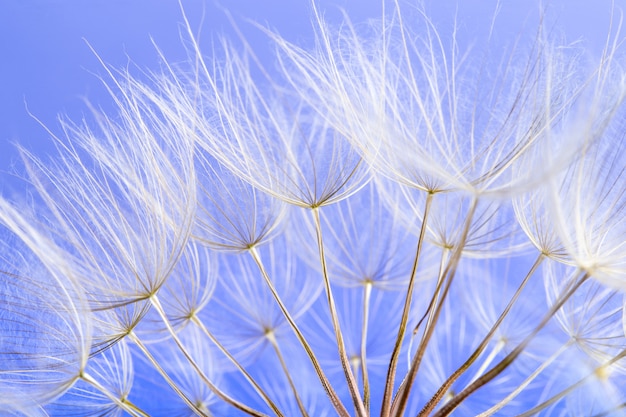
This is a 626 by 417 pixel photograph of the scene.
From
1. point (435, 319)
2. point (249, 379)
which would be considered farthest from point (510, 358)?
point (249, 379)

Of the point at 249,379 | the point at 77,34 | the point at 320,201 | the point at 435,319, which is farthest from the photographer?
the point at 77,34

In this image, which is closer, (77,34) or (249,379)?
(249,379)

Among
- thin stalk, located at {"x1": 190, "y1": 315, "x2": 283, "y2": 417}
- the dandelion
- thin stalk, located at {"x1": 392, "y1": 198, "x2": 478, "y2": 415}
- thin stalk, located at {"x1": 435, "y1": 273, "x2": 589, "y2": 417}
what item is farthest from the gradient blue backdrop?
thin stalk, located at {"x1": 435, "y1": 273, "x2": 589, "y2": 417}

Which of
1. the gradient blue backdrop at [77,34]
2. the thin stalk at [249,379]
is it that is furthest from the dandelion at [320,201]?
the gradient blue backdrop at [77,34]

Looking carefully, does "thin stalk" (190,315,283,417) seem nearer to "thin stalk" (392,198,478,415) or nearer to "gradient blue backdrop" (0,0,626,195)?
"thin stalk" (392,198,478,415)

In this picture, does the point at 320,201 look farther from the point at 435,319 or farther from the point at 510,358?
the point at 510,358

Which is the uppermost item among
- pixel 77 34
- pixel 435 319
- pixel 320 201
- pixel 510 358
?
pixel 77 34
